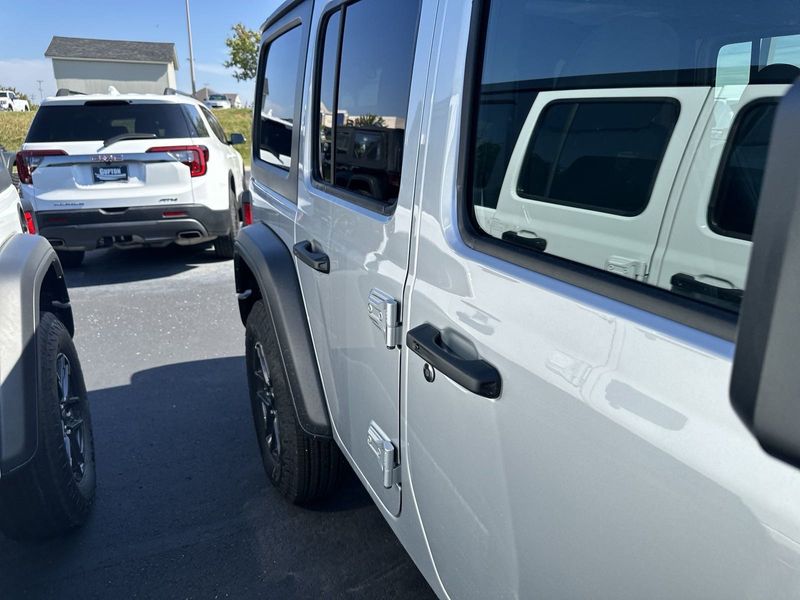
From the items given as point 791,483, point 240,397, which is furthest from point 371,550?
point 791,483

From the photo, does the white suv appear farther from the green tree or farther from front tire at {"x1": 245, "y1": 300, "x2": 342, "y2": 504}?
the green tree

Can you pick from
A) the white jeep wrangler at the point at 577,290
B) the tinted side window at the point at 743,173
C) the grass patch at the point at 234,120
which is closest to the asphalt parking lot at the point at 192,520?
the white jeep wrangler at the point at 577,290

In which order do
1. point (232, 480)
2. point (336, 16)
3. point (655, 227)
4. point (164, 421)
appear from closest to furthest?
point (655, 227)
point (336, 16)
point (232, 480)
point (164, 421)

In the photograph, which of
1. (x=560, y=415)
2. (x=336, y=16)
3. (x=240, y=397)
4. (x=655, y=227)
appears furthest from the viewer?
(x=240, y=397)

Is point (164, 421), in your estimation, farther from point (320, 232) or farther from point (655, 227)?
point (655, 227)

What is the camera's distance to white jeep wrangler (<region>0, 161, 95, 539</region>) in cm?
200

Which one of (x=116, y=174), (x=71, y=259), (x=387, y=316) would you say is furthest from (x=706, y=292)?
(x=71, y=259)

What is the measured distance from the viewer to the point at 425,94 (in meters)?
1.36

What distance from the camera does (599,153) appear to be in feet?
3.71

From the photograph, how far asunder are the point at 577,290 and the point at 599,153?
31 centimetres

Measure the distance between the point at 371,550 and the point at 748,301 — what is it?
216cm

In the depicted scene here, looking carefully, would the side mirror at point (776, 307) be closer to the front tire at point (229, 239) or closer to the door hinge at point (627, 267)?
the door hinge at point (627, 267)

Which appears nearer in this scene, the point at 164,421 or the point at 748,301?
the point at 748,301

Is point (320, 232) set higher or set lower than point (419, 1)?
lower
